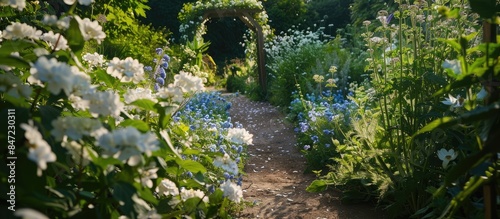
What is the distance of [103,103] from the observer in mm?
1423

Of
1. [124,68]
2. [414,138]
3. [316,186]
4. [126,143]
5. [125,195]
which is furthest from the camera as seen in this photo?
[316,186]

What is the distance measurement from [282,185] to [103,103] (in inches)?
139

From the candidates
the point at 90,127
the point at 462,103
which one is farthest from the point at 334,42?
the point at 90,127

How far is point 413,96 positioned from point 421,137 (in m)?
0.52

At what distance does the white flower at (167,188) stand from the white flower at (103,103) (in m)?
0.57

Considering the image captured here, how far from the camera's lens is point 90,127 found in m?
1.31

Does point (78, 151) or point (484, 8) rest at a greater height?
Answer: point (484, 8)

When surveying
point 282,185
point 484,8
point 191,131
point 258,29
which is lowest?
point 258,29

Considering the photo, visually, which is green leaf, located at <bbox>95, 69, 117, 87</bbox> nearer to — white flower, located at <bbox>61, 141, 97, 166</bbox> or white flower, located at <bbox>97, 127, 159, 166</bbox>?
white flower, located at <bbox>61, 141, 97, 166</bbox>

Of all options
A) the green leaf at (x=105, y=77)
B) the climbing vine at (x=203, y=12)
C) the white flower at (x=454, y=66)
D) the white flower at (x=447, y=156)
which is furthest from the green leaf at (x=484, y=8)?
the climbing vine at (x=203, y=12)

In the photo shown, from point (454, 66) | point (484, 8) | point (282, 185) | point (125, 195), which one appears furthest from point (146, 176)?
point (282, 185)

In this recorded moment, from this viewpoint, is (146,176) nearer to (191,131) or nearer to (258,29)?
(191,131)

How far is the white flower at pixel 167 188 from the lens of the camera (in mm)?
1949

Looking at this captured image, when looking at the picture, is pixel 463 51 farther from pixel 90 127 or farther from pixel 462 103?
pixel 90 127
